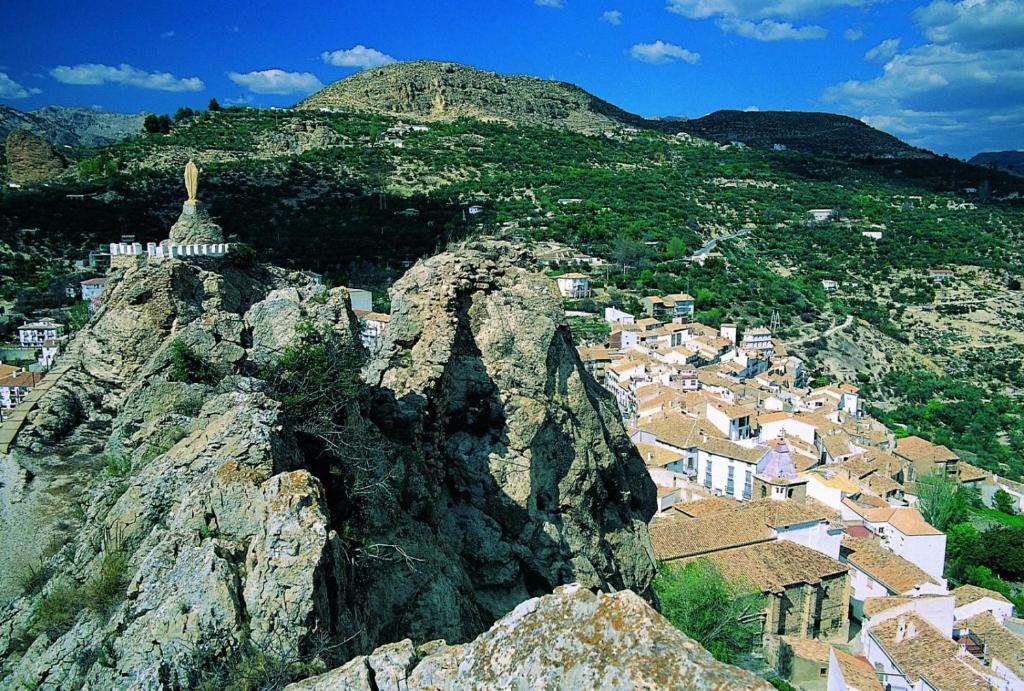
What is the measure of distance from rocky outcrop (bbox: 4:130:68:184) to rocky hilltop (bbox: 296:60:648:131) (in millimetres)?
51228

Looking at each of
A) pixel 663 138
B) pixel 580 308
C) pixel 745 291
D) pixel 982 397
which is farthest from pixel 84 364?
pixel 663 138

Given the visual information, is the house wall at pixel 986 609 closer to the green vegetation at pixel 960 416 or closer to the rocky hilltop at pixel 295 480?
the rocky hilltop at pixel 295 480

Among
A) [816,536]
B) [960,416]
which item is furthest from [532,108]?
[816,536]

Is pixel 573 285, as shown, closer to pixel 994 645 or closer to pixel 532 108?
pixel 994 645

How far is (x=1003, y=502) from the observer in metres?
42.8

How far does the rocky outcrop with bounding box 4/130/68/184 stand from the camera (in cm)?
6338

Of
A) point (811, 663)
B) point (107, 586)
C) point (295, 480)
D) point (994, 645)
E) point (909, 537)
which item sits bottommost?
point (994, 645)

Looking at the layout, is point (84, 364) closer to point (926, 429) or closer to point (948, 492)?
point (948, 492)

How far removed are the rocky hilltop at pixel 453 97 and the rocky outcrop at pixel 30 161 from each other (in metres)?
51.2

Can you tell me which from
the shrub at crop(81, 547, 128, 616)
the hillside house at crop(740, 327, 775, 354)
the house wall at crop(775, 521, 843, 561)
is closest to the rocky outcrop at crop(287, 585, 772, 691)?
the shrub at crop(81, 547, 128, 616)

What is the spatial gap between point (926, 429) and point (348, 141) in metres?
69.9

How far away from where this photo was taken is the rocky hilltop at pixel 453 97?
4641 inches

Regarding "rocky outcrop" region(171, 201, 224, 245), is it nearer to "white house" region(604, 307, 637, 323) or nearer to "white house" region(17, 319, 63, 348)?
"white house" region(17, 319, 63, 348)

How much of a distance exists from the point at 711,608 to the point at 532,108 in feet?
394
